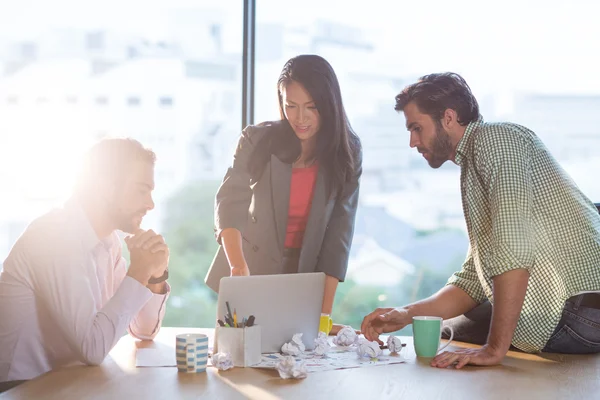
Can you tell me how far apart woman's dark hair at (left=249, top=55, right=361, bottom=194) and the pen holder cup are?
0.99 m

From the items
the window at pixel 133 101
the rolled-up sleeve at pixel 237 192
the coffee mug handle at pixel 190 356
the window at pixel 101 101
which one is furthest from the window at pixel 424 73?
the coffee mug handle at pixel 190 356

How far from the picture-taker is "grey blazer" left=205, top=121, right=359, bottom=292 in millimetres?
2693

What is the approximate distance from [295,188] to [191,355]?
1.14 meters

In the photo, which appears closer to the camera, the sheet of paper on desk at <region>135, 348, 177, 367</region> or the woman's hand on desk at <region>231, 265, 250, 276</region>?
the sheet of paper on desk at <region>135, 348, 177, 367</region>

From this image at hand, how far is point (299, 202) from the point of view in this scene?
9.04 ft

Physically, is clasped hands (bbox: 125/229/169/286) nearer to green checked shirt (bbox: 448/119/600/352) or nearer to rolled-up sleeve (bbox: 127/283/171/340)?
rolled-up sleeve (bbox: 127/283/171/340)

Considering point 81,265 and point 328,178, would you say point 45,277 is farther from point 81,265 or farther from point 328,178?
point 328,178

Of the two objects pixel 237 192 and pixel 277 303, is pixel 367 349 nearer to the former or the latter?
pixel 277 303

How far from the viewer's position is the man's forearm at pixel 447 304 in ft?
7.52

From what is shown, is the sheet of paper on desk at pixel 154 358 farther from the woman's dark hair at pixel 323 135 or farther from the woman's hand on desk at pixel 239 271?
the woman's dark hair at pixel 323 135

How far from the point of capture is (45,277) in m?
1.82

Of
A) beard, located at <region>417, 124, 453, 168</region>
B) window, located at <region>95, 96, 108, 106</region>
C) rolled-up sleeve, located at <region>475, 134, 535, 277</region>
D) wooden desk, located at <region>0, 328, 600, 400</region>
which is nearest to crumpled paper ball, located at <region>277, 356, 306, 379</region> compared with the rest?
wooden desk, located at <region>0, 328, 600, 400</region>

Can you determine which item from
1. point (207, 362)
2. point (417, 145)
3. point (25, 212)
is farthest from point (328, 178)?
point (25, 212)

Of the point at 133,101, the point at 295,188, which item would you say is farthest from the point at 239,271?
the point at 133,101
